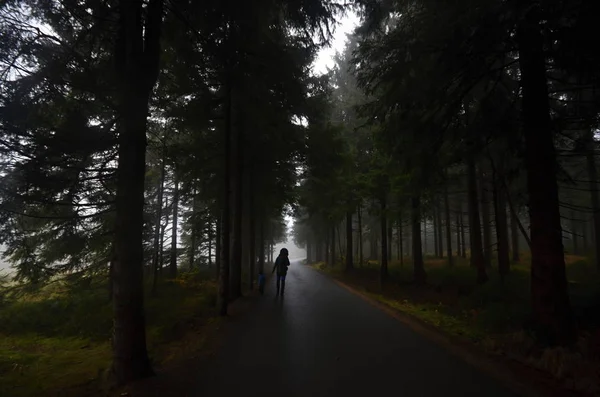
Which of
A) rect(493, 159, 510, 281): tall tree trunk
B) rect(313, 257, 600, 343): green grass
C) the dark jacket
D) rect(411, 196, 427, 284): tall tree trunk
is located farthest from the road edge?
rect(411, 196, 427, 284): tall tree trunk

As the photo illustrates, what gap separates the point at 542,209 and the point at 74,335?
524 inches

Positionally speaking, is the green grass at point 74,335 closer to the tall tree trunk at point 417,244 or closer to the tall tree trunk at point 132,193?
the tall tree trunk at point 132,193

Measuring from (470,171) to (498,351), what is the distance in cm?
930

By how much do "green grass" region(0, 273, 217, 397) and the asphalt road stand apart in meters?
1.63

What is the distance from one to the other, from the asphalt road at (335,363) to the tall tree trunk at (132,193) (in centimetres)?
124

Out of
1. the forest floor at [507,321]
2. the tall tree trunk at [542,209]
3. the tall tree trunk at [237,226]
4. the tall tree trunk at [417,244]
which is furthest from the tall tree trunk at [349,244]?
the tall tree trunk at [542,209]

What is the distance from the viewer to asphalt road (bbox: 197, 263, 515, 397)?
16.0ft

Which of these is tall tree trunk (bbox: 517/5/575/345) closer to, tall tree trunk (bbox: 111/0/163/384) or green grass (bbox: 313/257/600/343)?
green grass (bbox: 313/257/600/343)

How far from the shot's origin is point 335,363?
5969 mm

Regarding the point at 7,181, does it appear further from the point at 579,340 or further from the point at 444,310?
the point at 444,310

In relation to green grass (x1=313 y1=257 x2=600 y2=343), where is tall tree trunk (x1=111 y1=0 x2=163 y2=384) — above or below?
above

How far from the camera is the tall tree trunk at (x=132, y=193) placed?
5.71 metres

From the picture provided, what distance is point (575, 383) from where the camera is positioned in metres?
4.96

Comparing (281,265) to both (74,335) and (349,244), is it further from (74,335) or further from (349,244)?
(349,244)
